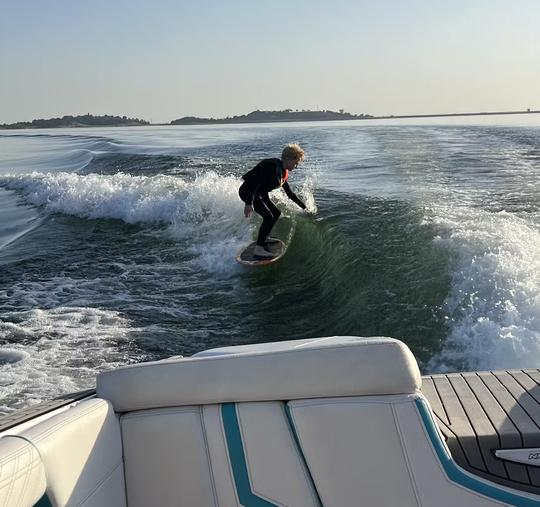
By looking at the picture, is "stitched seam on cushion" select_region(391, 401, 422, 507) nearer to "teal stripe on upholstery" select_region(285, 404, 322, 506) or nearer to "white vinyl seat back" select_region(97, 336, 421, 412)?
"white vinyl seat back" select_region(97, 336, 421, 412)

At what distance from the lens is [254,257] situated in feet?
33.4

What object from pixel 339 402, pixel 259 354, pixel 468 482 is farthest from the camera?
pixel 259 354

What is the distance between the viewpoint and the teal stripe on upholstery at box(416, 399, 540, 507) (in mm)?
2266

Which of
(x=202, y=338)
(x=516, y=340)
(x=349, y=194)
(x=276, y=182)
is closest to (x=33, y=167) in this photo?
(x=349, y=194)

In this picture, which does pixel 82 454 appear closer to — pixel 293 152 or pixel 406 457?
pixel 406 457

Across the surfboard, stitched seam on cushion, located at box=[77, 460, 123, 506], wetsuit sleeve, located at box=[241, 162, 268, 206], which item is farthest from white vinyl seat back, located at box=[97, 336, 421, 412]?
the surfboard

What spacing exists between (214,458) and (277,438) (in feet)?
0.91

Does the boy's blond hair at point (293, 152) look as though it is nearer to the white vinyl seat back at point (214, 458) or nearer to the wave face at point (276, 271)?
the wave face at point (276, 271)

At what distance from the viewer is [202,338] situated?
288 inches

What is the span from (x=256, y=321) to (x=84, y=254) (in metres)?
4.90

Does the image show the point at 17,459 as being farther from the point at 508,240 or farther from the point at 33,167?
the point at 33,167

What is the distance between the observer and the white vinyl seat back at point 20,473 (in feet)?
6.40

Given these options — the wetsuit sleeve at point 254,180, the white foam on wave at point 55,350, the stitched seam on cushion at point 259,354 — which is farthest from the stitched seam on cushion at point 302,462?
the wetsuit sleeve at point 254,180

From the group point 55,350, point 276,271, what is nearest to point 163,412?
point 55,350
